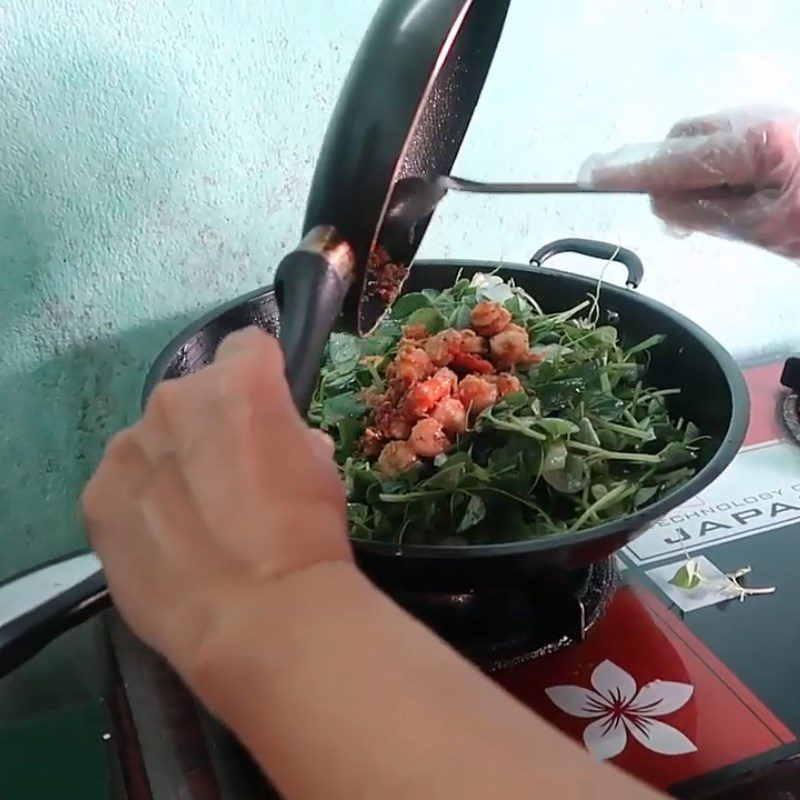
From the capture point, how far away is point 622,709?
60 centimetres

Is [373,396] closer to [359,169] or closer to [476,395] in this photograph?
[476,395]

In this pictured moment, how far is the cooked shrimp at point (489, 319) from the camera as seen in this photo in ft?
2.49

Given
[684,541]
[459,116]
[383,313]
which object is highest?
[459,116]

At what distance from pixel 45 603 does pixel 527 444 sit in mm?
338

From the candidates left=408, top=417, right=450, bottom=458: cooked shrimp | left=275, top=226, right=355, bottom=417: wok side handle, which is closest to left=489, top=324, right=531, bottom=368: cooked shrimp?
left=408, top=417, right=450, bottom=458: cooked shrimp

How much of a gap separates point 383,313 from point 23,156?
30cm

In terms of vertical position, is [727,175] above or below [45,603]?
above

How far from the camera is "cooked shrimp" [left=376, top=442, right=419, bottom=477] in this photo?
0.67m

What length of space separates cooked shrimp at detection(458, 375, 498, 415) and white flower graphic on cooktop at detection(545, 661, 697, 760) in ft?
0.65

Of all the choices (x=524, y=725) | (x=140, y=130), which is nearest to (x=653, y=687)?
(x=524, y=725)

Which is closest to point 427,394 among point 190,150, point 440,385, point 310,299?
point 440,385

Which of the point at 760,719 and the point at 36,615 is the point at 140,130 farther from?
the point at 760,719

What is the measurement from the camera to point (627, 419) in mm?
748

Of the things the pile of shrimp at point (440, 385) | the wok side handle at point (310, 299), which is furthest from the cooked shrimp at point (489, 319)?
the wok side handle at point (310, 299)
